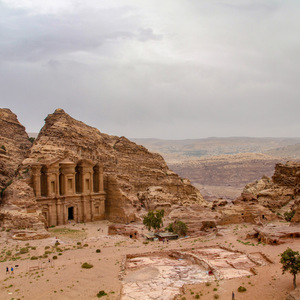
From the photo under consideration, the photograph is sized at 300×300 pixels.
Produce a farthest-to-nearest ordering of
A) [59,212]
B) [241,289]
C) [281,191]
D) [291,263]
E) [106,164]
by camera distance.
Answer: [106,164]
[281,191]
[59,212]
[241,289]
[291,263]

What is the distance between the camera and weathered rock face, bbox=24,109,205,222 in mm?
51625

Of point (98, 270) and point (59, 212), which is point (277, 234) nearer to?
point (98, 270)

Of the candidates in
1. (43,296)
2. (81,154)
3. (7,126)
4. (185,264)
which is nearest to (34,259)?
(43,296)

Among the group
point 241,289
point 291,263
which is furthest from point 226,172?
point 291,263

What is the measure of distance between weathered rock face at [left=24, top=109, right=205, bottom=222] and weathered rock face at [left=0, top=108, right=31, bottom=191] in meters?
3.81

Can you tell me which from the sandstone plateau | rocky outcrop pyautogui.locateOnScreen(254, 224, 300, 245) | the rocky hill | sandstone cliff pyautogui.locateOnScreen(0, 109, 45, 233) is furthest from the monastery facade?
the rocky hill

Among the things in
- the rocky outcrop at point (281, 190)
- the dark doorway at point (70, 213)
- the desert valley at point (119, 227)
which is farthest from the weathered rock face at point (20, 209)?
the rocky outcrop at point (281, 190)

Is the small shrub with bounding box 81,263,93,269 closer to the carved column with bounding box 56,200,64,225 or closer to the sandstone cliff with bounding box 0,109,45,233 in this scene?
the sandstone cliff with bounding box 0,109,45,233

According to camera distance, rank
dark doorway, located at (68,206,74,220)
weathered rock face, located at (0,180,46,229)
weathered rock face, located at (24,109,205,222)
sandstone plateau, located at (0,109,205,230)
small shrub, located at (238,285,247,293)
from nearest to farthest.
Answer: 1. small shrub, located at (238,285,247,293)
2. weathered rock face, located at (0,180,46,229)
3. sandstone plateau, located at (0,109,205,230)
4. dark doorway, located at (68,206,74,220)
5. weathered rock face, located at (24,109,205,222)

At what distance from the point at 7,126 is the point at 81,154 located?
15.4 m

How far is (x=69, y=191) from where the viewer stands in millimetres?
50344

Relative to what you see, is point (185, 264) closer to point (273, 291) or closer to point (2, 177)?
point (273, 291)

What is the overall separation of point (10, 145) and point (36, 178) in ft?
46.2

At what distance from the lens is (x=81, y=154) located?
54.3 meters
